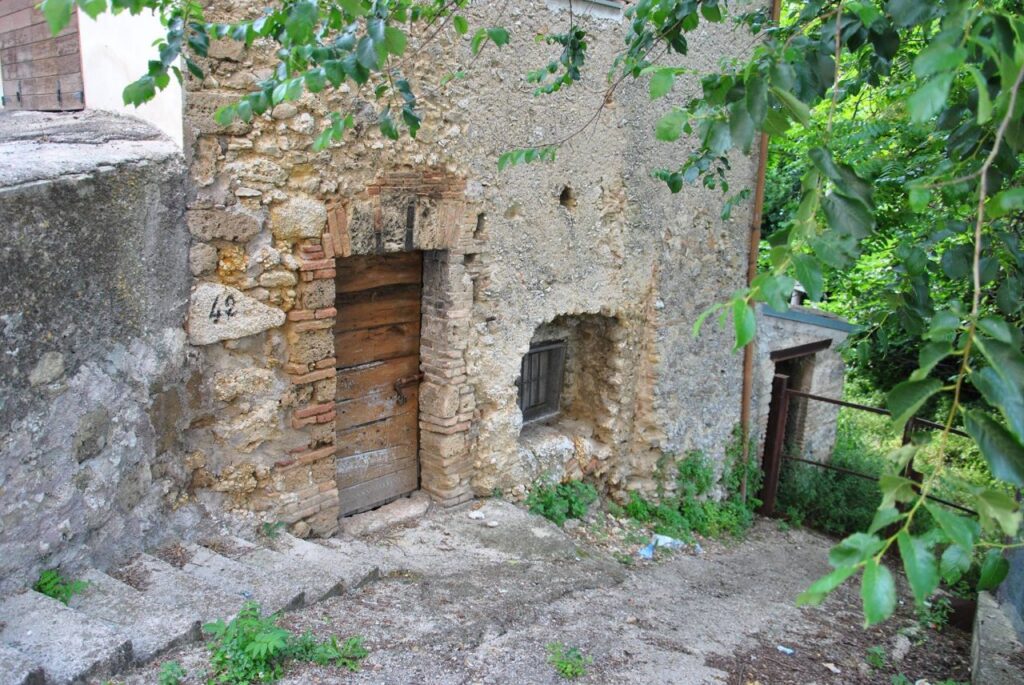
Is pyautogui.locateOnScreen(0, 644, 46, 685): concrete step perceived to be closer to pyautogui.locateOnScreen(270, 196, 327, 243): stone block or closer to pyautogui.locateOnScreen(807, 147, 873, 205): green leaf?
pyautogui.locateOnScreen(270, 196, 327, 243): stone block

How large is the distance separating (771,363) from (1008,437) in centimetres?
621

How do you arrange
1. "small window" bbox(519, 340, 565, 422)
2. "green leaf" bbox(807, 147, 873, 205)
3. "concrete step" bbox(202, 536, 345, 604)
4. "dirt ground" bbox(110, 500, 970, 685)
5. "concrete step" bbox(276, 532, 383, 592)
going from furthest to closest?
"small window" bbox(519, 340, 565, 422), "concrete step" bbox(276, 532, 383, 592), "concrete step" bbox(202, 536, 345, 604), "dirt ground" bbox(110, 500, 970, 685), "green leaf" bbox(807, 147, 873, 205)

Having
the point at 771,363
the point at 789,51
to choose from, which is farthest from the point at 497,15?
the point at 771,363

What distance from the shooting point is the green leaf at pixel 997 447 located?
1490 mm

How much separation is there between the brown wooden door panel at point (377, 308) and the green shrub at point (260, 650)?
1811 millimetres

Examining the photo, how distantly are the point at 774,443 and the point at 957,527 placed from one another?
20.2 ft

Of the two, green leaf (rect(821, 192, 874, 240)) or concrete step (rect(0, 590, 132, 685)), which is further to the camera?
concrete step (rect(0, 590, 132, 685))

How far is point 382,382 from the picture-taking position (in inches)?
191

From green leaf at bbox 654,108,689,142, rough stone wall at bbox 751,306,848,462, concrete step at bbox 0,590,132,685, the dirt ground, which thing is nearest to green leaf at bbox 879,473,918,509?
green leaf at bbox 654,108,689,142

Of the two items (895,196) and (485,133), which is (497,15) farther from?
(895,196)

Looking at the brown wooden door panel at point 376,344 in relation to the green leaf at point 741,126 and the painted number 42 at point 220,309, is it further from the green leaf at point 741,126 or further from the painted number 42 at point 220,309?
the green leaf at point 741,126

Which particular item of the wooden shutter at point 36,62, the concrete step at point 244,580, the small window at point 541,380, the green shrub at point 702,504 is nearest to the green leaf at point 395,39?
the concrete step at point 244,580

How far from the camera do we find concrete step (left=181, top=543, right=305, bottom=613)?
3.39 m

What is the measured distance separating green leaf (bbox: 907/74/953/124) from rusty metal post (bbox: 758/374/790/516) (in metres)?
6.03
